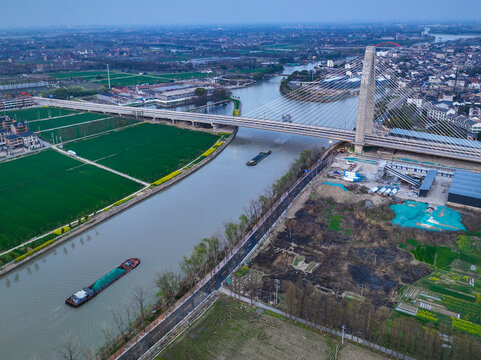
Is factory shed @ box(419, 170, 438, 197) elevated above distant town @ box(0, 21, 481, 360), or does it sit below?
above

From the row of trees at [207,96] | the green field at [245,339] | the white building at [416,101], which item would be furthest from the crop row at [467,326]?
the row of trees at [207,96]

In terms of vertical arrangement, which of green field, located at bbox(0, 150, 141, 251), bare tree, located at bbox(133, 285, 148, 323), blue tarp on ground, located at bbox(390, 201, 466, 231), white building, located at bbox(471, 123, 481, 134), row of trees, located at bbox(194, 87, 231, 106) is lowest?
bare tree, located at bbox(133, 285, 148, 323)

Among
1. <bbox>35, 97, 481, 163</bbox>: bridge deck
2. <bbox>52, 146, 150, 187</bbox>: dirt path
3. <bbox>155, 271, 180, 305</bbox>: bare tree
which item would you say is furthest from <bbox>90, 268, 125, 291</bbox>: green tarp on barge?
<bbox>35, 97, 481, 163</bbox>: bridge deck

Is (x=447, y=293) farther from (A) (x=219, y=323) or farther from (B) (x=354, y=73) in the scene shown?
(B) (x=354, y=73)

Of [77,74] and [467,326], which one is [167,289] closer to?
[467,326]

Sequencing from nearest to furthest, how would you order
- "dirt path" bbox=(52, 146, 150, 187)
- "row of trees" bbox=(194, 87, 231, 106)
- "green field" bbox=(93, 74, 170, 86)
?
"dirt path" bbox=(52, 146, 150, 187), "row of trees" bbox=(194, 87, 231, 106), "green field" bbox=(93, 74, 170, 86)

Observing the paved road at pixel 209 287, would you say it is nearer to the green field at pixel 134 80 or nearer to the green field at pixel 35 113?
the green field at pixel 35 113

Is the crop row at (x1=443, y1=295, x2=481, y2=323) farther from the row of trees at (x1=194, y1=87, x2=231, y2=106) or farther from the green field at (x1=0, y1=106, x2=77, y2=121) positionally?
the green field at (x1=0, y1=106, x2=77, y2=121)

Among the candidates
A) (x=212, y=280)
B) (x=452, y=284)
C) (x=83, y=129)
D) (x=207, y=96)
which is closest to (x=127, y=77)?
(x=207, y=96)
